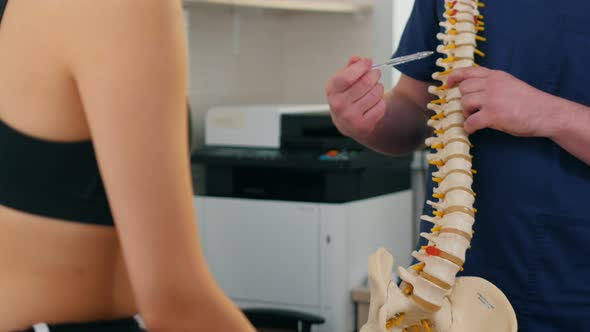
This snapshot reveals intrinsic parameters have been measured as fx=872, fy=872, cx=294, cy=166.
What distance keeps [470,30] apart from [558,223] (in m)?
0.30

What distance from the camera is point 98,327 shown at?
3.45 ft

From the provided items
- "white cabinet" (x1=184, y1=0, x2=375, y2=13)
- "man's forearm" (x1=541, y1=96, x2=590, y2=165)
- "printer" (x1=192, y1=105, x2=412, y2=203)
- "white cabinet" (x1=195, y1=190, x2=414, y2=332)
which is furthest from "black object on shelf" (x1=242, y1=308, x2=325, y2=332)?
"man's forearm" (x1=541, y1=96, x2=590, y2=165)

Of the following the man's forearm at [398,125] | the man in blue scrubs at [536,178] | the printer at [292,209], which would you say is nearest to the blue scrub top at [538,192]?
the man in blue scrubs at [536,178]

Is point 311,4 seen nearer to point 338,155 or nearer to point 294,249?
point 338,155

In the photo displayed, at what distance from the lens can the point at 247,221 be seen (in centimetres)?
351

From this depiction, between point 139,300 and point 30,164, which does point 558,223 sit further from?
point 30,164

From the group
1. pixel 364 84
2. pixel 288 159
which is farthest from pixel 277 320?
pixel 364 84

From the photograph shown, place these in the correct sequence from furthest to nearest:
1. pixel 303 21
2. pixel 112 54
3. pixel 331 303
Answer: pixel 303 21, pixel 331 303, pixel 112 54

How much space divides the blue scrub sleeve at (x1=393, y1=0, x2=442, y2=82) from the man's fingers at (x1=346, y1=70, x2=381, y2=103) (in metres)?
0.19

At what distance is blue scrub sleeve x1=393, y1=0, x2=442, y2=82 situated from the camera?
1480 millimetres

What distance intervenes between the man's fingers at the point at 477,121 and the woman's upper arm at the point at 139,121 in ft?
1.26

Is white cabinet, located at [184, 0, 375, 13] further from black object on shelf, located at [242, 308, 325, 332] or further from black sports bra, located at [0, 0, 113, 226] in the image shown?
black sports bra, located at [0, 0, 113, 226]

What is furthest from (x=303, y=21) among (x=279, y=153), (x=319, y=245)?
(x=319, y=245)

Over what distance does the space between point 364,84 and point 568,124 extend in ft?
1.03
